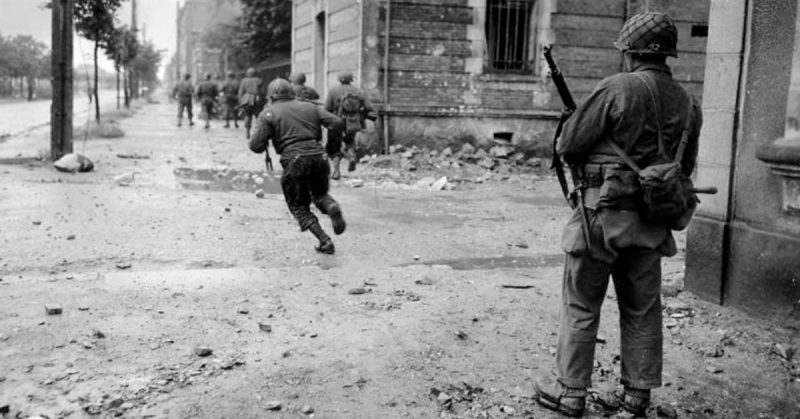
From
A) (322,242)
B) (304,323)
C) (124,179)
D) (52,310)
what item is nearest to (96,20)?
(124,179)

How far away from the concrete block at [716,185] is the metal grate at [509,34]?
373 inches

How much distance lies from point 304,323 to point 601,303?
2.10m

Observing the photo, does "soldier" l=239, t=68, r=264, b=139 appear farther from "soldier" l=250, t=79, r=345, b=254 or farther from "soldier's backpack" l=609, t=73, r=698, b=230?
"soldier's backpack" l=609, t=73, r=698, b=230

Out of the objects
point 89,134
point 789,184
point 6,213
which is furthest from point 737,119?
point 89,134

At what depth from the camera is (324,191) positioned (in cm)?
719

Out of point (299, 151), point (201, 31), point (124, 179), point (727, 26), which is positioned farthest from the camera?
point (201, 31)

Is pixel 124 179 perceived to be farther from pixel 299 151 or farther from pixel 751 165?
pixel 751 165

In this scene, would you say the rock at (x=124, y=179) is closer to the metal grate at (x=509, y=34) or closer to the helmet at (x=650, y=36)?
the metal grate at (x=509, y=34)

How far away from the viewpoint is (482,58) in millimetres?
14391

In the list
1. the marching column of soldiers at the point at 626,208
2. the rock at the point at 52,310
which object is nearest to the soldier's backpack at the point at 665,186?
the marching column of soldiers at the point at 626,208

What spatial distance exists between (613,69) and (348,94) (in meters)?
6.03

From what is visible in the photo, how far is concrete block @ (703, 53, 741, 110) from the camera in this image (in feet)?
17.5

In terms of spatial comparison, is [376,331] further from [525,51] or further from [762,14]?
[525,51]

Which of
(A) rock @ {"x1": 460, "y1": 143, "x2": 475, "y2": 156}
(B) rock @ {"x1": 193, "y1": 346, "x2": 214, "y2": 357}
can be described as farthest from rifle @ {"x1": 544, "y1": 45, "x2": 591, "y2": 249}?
(A) rock @ {"x1": 460, "y1": 143, "x2": 475, "y2": 156}
